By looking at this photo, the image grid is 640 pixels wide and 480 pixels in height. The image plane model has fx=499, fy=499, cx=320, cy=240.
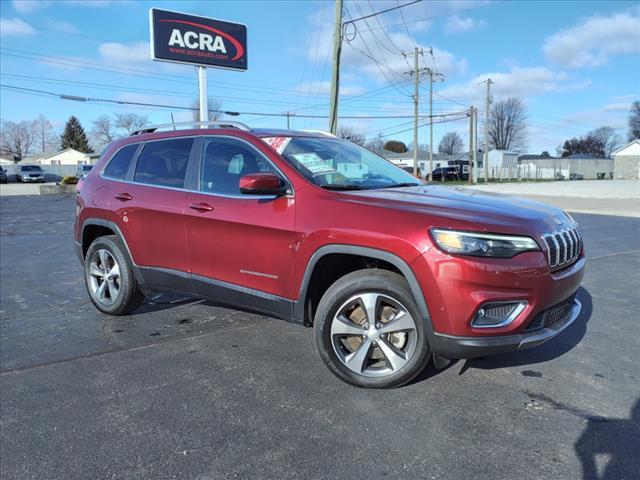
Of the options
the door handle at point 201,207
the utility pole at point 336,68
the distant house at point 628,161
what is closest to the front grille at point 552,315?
the door handle at point 201,207

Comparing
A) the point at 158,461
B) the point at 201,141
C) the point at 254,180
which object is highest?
the point at 201,141

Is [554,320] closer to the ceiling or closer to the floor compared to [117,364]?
closer to the ceiling

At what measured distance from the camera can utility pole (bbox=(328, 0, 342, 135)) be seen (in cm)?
1712

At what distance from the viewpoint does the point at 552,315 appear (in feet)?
10.5

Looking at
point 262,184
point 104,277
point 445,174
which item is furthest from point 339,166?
point 445,174

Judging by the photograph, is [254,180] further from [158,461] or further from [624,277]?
[624,277]

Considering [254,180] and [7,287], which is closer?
[254,180]

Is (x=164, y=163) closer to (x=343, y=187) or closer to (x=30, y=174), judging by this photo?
(x=343, y=187)

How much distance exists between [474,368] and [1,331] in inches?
167

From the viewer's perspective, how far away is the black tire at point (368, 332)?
3.13 meters

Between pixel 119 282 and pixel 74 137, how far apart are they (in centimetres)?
10800

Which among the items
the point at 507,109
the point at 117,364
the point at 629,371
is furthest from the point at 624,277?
the point at 507,109

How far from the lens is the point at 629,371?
12.0 ft

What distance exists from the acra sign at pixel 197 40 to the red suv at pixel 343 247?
719 inches
